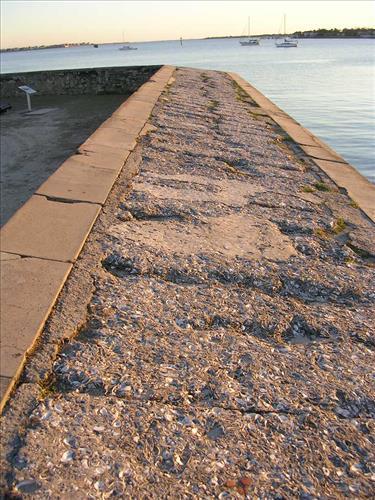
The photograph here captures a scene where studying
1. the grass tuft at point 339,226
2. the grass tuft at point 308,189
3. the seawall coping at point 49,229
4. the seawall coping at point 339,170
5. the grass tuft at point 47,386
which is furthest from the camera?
the grass tuft at point 308,189

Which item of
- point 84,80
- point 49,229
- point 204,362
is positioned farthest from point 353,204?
point 84,80

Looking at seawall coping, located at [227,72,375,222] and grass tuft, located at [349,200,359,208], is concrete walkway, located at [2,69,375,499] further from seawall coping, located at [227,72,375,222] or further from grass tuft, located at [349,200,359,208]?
seawall coping, located at [227,72,375,222]

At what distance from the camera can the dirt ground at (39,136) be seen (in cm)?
588

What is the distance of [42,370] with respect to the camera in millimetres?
1429

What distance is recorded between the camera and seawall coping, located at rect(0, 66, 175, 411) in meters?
1.55

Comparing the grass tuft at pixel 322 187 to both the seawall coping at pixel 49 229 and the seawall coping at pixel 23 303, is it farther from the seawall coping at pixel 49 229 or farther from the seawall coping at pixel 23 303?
the seawall coping at pixel 23 303

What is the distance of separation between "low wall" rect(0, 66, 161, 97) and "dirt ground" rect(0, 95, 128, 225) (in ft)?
1.33

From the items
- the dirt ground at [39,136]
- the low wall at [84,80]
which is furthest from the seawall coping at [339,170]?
the low wall at [84,80]

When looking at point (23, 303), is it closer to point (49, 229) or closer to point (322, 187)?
point (49, 229)

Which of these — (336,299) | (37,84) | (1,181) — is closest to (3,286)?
(336,299)

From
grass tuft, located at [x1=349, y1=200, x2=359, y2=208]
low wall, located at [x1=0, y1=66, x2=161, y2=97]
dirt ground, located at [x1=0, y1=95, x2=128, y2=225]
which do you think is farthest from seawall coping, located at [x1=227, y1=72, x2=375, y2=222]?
low wall, located at [x1=0, y1=66, x2=161, y2=97]

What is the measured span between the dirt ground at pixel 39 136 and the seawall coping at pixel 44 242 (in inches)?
75.9

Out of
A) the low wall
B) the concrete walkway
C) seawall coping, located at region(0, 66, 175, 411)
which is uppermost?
the low wall

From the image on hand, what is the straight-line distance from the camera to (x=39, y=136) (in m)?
8.31
